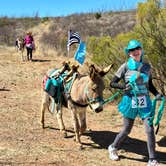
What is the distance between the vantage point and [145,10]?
1166cm

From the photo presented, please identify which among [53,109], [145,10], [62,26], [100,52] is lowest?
[53,109]

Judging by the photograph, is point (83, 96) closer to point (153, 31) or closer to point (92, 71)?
point (92, 71)

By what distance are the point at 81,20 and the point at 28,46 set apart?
24572 mm

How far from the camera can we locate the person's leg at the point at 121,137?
756 cm

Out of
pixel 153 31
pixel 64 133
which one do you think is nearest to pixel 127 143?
pixel 64 133

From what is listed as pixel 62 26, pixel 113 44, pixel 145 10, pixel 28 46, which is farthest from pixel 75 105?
pixel 62 26

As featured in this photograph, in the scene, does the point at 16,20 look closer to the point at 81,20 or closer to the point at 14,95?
the point at 81,20

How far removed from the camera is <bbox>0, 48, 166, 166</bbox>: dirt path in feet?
25.5

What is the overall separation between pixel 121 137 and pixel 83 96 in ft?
3.36

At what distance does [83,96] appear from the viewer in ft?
26.9

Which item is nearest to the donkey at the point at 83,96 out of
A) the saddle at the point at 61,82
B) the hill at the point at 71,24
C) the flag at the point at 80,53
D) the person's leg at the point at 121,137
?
the saddle at the point at 61,82

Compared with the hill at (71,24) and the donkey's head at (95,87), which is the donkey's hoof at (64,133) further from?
the hill at (71,24)

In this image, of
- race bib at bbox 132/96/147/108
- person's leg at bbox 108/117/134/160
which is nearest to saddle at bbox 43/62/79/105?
person's leg at bbox 108/117/134/160

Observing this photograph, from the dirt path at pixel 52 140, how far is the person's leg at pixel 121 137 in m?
0.12
